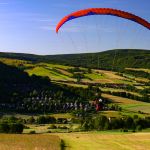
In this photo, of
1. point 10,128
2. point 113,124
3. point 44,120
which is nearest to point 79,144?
point 10,128

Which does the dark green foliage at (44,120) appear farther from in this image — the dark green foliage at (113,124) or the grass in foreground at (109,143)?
the grass in foreground at (109,143)

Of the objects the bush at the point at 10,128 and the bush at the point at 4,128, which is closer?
the bush at the point at 4,128

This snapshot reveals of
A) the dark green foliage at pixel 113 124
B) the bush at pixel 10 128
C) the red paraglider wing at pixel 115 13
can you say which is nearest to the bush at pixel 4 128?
the bush at pixel 10 128

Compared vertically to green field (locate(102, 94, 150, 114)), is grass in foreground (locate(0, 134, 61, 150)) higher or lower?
lower

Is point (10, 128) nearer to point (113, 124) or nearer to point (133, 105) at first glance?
point (113, 124)

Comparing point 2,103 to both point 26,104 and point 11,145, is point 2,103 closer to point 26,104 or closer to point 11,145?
point 26,104

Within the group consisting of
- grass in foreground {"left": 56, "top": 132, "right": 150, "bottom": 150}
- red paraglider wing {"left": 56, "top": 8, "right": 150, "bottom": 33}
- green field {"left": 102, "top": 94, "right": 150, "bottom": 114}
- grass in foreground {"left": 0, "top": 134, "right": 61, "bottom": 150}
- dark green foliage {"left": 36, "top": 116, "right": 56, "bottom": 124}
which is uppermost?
red paraglider wing {"left": 56, "top": 8, "right": 150, "bottom": 33}

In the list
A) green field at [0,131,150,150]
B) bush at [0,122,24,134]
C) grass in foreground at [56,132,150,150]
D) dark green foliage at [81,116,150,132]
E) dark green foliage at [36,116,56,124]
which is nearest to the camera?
green field at [0,131,150,150]

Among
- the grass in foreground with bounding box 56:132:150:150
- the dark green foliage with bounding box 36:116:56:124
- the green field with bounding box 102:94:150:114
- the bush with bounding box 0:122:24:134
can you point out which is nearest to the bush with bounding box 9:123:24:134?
the bush with bounding box 0:122:24:134

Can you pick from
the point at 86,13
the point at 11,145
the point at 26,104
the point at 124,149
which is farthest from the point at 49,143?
the point at 26,104

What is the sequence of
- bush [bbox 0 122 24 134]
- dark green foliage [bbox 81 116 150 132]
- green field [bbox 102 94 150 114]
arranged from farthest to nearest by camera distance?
1. green field [bbox 102 94 150 114]
2. dark green foliage [bbox 81 116 150 132]
3. bush [bbox 0 122 24 134]

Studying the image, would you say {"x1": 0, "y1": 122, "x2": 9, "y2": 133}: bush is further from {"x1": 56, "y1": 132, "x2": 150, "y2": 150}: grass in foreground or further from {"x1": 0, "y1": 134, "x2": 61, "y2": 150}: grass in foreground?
{"x1": 56, "y1": 132, "x2": 150, "y2": 150}: grass in foreground
